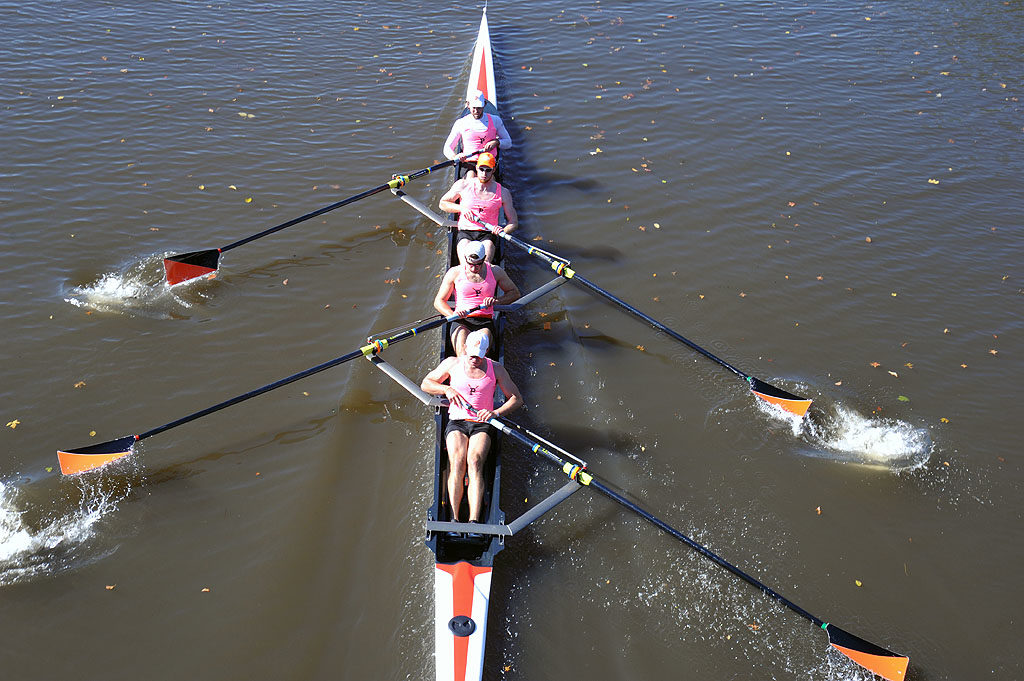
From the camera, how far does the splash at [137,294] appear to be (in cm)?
1001

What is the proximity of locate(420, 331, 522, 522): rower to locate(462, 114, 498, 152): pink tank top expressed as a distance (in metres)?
5.19

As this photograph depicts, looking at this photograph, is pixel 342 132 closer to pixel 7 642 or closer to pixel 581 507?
pixel 581 507

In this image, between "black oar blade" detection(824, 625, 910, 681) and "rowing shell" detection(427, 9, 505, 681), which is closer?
"rowing shell" detection(427, 9, 505, 681)

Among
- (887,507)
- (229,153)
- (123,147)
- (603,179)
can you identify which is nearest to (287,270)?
(229,153)

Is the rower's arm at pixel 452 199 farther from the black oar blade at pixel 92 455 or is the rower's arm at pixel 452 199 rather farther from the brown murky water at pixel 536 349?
the black oar blade at pixel 92 455

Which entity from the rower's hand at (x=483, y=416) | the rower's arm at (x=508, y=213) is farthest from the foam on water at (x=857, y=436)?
the rower's arm at (x=508, y=213)

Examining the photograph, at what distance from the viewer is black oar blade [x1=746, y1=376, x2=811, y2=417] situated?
8891 mm

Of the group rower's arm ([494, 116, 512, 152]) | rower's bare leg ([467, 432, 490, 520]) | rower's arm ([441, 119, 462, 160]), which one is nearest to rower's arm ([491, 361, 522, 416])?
rower's bare leg ([467, 432, 490, 520])

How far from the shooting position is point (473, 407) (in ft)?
24.9

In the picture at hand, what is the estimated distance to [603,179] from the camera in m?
13.2

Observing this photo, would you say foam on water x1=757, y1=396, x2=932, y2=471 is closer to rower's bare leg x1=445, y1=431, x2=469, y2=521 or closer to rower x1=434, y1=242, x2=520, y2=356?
rower x1=434, y1=242, x2=520, y2=356

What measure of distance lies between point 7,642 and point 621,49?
16.0 metres

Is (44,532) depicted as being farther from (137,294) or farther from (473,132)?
(473,132)

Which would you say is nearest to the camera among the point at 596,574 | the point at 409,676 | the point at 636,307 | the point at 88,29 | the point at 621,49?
the point at 409,676
